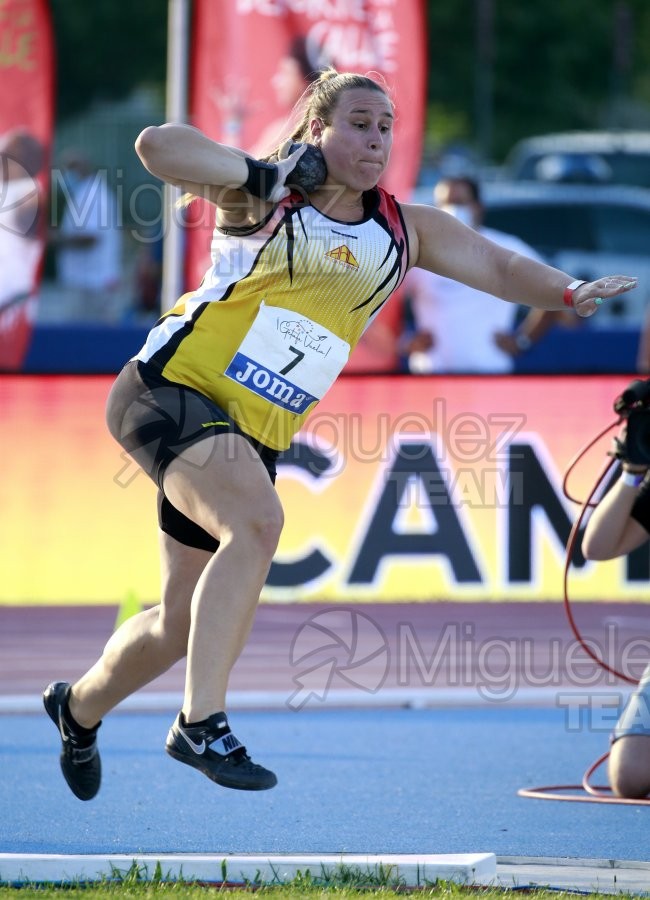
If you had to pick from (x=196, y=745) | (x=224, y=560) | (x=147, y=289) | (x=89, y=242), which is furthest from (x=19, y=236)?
(x=147, y=289)

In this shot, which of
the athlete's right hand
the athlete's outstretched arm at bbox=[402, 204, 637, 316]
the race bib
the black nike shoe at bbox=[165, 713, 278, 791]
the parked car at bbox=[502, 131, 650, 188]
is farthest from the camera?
the parked car at bbox=[502, 131, 650, 188]

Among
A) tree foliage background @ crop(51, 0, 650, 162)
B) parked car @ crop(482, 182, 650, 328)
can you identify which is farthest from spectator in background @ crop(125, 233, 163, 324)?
tree foliage background @ crop(51, 0, 650, 162)

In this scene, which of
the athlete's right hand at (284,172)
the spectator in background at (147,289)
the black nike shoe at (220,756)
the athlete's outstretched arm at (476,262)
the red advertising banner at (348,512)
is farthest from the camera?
the spectator in background at (147,289)

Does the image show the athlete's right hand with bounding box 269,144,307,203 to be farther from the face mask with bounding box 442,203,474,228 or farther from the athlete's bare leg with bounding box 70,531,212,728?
the face mask with bounding box 442,203,474,228

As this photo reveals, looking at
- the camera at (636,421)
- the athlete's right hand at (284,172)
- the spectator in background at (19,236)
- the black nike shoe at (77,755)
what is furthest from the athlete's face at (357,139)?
the spectator in background at (19,236)

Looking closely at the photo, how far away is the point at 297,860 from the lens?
4.26 meters

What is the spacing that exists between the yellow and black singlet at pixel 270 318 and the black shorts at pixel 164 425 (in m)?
0.05

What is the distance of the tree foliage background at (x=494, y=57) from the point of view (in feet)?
110

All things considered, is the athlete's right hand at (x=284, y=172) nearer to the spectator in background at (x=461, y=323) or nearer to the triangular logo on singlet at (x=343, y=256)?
the triangular logo on singlet at (x=343, y=256)

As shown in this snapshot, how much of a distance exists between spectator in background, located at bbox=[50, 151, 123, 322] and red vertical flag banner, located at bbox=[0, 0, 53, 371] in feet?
8.49

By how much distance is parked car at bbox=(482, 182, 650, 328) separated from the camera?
15641 mm

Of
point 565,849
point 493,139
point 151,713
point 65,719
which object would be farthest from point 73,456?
point 493,139

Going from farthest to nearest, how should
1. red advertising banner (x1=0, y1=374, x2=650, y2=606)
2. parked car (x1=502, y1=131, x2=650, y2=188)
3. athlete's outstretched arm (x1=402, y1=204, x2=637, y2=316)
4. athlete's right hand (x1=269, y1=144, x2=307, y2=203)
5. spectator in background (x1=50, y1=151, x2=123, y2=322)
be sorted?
parked car (x1=502, y1=131, x2=650, y2=188) → spectator in background (x1=50, y1=151, x2=123, y2=322) → red advertising banner (x1=0, y1=374, x2=650, y2=606) → athlete's outstretched arm (x1=402, y1=204, x2=637, y2=316) → athlete's right hand (x1=269, y1=144, x2=307, y2=203)

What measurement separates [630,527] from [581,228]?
10.9 metres
